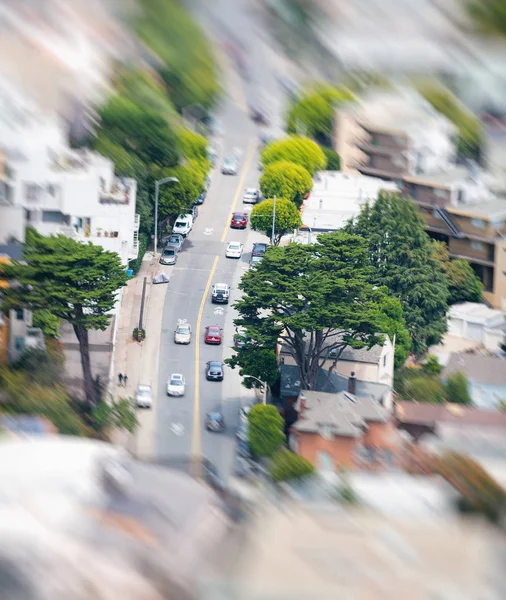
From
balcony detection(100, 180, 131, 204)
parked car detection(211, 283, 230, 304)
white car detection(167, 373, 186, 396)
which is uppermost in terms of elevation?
balcony detection(100, 180, 131, 204)

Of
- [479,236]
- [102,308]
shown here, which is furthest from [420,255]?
[102,308]

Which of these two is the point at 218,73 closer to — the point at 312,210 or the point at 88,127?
the point at 88,127

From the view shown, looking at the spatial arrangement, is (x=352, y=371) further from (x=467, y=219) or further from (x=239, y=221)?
(x=239, y=221)

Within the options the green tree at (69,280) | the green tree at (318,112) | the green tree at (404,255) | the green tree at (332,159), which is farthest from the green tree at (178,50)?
the green tree at (332,159)

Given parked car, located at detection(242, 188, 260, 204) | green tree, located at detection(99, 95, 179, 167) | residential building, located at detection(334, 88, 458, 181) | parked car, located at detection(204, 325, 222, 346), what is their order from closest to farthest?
1. residential building, located at detection(334, 88, 458, 181)
2. green tree, located at detection(99, 95, 179, 167)
3. parked car, located at detection(204, 325, 222, 346)
4. parked car, located at detection(242, 188, 260, 204)

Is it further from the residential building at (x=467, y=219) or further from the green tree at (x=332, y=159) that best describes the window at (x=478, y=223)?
the green tree at (x=332, y=159)

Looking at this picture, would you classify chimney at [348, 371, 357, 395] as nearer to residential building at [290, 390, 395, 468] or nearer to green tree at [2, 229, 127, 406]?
residential building at [290, 390, 395, 468]

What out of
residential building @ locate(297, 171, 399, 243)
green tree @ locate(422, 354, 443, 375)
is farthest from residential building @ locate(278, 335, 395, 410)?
residential building @ locate(297, 171, 399, 243)

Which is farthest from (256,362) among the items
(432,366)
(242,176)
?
(242,176)
